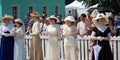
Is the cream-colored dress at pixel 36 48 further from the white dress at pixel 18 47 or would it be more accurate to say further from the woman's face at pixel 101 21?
the woman's face at pixel 101 21

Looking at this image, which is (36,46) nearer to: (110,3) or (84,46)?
(84,46)

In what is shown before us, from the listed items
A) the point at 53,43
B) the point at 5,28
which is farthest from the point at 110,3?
the point at 5,28

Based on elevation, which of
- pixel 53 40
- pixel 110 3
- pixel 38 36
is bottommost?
pixel 53 40

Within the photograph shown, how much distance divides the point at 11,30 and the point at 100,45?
4.31 meters

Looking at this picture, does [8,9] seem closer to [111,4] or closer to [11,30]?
[111,4]

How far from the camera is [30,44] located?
55.1 feet

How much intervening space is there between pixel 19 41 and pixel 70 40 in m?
1.86

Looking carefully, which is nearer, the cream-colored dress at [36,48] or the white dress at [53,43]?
the white dress at [53,43]

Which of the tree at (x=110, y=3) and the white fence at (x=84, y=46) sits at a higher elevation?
the tree at (x=110, y=3)

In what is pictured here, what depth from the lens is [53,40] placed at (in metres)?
15.1

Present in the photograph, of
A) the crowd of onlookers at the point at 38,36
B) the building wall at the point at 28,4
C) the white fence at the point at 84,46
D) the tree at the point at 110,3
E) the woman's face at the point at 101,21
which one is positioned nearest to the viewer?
the woman's face at the point at 101,21

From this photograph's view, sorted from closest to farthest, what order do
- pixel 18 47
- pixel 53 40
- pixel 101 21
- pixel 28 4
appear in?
pixel 101 21, pixel 18 47, pixel 53 40, pixel 28 4

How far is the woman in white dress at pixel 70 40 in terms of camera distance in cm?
1430

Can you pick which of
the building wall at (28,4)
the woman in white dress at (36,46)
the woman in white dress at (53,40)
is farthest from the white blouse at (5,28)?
the building wall at (28,4)
